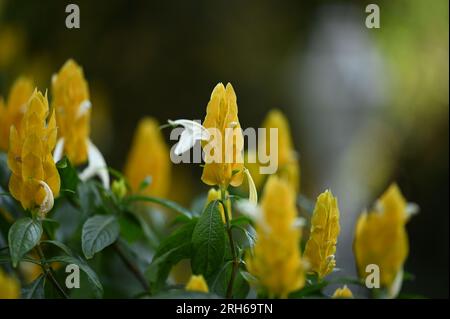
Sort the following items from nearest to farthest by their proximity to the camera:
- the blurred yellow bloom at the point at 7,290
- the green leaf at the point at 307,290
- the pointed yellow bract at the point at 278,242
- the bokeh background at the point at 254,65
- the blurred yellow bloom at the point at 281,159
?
the pointed yellow bract at the point at 278,242 < the green leaf at the point at 307,290 < the blurred yellow bloom at the point at 7,290 < the blurred yellow bloom at the point at 281,159 < the bokeh background at the point at 254,65

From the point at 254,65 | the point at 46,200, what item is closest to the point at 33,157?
the point at 46,200

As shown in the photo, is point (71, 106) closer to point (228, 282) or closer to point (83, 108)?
point (83, 108)

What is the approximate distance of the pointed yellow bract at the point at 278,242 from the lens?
1.99ft

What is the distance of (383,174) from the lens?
187 cm

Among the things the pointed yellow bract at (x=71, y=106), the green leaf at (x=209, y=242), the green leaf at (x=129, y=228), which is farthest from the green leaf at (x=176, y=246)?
the pointed yellow bract at (x=71, y=106)

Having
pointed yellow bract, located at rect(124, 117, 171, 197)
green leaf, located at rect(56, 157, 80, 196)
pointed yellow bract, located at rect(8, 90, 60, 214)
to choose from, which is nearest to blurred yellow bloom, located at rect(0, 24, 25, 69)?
pointed yellow bract, located at rect(124, 117, 171, 197)

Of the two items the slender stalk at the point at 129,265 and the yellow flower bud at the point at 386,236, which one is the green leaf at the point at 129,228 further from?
the yellow flower bud at the point at 386,236

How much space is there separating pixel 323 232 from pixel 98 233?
0.87 ft

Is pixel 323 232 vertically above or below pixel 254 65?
below

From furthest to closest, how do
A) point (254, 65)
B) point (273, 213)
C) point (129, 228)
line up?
1. point (254, 65)
2. point (129, 228)
3. point (273, 213)

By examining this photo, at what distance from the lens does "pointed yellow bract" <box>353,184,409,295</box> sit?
26.7 inches

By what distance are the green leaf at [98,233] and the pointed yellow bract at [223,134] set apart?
15cm

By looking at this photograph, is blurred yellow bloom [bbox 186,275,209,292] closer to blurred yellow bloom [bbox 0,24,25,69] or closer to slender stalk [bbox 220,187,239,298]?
slender stalk [bbox 220,187,239,298]

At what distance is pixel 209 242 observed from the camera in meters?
0.74
